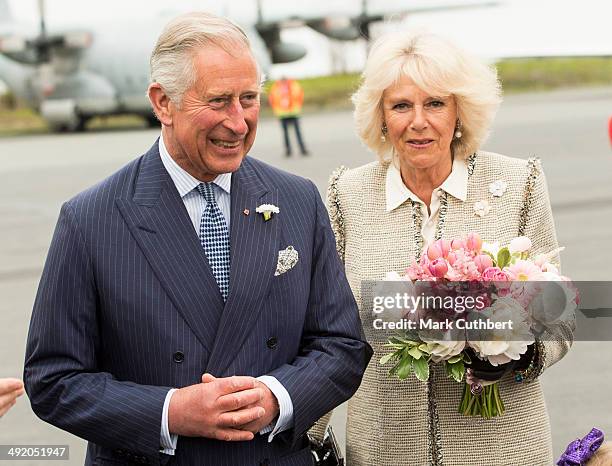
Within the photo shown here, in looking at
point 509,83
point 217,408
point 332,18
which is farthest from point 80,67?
point 217,408

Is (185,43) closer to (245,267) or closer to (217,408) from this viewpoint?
(245,267)

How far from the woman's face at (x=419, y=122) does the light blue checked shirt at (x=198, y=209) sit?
75cm

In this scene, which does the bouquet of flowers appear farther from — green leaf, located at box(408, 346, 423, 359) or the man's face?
the man's face

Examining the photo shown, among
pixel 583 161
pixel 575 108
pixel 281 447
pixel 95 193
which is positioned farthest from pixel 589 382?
pixel 575 108

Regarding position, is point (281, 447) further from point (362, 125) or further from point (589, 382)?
point (589, 382)

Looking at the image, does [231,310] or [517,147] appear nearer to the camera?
[231,310]

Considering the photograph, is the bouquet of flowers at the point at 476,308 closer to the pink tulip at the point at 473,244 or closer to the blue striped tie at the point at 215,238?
the pink tulip at the point at 473,244

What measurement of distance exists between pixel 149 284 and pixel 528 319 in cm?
97

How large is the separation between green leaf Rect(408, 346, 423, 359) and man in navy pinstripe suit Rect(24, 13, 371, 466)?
17 centimetres

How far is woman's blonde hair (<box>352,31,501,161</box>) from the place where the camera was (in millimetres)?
2844

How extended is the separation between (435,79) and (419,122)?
0.44 feet

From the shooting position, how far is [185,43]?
2119 mm

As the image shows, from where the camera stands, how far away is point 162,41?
7.09 ft

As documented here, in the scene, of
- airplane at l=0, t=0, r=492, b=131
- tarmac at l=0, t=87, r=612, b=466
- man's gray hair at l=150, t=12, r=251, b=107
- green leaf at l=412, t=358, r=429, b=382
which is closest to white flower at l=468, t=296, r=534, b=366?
green leaf at l=412, t=358, r=429, b=382
